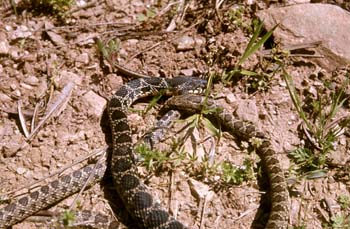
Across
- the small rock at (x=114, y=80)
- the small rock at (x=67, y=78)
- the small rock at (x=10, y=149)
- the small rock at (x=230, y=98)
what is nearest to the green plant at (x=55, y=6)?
the small rock at (x=67, y=78)

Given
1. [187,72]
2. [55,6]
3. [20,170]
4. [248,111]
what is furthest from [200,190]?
[55,6]

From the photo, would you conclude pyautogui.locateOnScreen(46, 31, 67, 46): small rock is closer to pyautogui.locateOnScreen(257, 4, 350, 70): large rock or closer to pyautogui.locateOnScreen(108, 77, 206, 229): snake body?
pyautogui.locateOnScreen(108, 77, 206, 229): snake body

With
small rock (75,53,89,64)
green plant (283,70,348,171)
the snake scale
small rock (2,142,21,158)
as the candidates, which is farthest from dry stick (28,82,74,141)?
green plant (283,70,348,171)

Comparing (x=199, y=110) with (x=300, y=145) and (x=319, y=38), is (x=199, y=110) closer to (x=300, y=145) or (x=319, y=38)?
(x=300, y=145)

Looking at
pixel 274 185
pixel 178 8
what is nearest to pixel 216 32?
pixel 178 8

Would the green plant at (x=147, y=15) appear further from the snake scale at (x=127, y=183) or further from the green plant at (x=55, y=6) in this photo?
the snake scale at (x=127, y=183)

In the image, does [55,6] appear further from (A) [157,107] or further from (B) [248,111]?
(B) [248,111]
